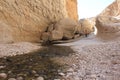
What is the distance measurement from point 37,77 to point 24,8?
28.7ft

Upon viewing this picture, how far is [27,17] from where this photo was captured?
39.1ft

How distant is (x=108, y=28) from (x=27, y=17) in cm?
565

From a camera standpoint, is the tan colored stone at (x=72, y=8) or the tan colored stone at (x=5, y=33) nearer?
the tan colored stone at (x=5, y=33)

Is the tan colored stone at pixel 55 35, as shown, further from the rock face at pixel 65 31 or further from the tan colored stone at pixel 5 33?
the tan colored stone at pixel 5 33

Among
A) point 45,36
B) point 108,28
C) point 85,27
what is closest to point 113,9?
point 85,27

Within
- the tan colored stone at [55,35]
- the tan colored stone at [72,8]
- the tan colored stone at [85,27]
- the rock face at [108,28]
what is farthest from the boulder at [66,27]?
the tan colored stone at [72,8]

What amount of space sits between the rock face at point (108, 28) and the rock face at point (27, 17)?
3322mm

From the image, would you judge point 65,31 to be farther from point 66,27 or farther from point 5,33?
point 5,33

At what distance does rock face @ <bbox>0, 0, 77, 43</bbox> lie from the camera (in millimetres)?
10562

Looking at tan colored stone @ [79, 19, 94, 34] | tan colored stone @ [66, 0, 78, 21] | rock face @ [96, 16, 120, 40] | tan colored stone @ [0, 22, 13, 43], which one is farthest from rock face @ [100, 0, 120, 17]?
tan colored stone @ [0, 22, 13, 43]

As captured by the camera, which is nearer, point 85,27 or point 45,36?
point 45,36

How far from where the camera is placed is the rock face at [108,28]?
38.5 ft

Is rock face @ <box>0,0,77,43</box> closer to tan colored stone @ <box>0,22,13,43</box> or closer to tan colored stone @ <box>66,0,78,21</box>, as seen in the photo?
tan colored stone @ <box>0,22,13,43</box>

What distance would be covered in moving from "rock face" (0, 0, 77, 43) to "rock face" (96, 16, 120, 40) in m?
3.32
